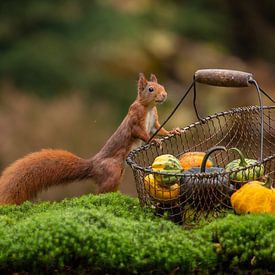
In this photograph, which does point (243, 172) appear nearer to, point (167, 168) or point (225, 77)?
point (167, 168)

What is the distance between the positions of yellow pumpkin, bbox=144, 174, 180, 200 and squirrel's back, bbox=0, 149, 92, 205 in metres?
Answer: 0.95

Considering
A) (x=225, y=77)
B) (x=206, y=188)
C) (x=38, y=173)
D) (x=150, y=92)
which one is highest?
(x=225, y=77)

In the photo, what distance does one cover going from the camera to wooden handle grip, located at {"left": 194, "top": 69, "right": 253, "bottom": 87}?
3.44 meters

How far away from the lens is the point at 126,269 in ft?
9.44

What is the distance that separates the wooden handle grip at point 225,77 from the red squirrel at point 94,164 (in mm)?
690

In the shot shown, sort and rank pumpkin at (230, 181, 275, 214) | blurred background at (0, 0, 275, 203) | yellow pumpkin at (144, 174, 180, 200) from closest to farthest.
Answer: pumpkin at (230, 181, 275, 214)
yellow pumpkin at (144, 174, 180, 200)
blurred background at (0, 0, 275, 203)

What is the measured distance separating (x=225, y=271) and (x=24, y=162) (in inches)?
58.5

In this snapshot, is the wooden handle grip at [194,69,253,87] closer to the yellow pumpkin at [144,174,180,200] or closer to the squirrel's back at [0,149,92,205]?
the yellow pumpkin at [144,174,180,200]

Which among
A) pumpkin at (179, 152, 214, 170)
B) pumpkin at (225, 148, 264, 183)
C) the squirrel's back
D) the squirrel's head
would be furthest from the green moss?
the squirrel's head

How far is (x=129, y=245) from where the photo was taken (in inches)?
114

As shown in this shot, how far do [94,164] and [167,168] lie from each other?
100 centimetres

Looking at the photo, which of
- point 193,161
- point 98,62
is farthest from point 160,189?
point 98,62

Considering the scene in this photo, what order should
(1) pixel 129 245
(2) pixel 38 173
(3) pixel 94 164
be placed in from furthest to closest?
(3) pixel 94 164
(2) pixel 38 173
(1) pixel 129 245

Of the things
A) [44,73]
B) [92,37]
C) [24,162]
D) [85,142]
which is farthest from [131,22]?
[24,162]
